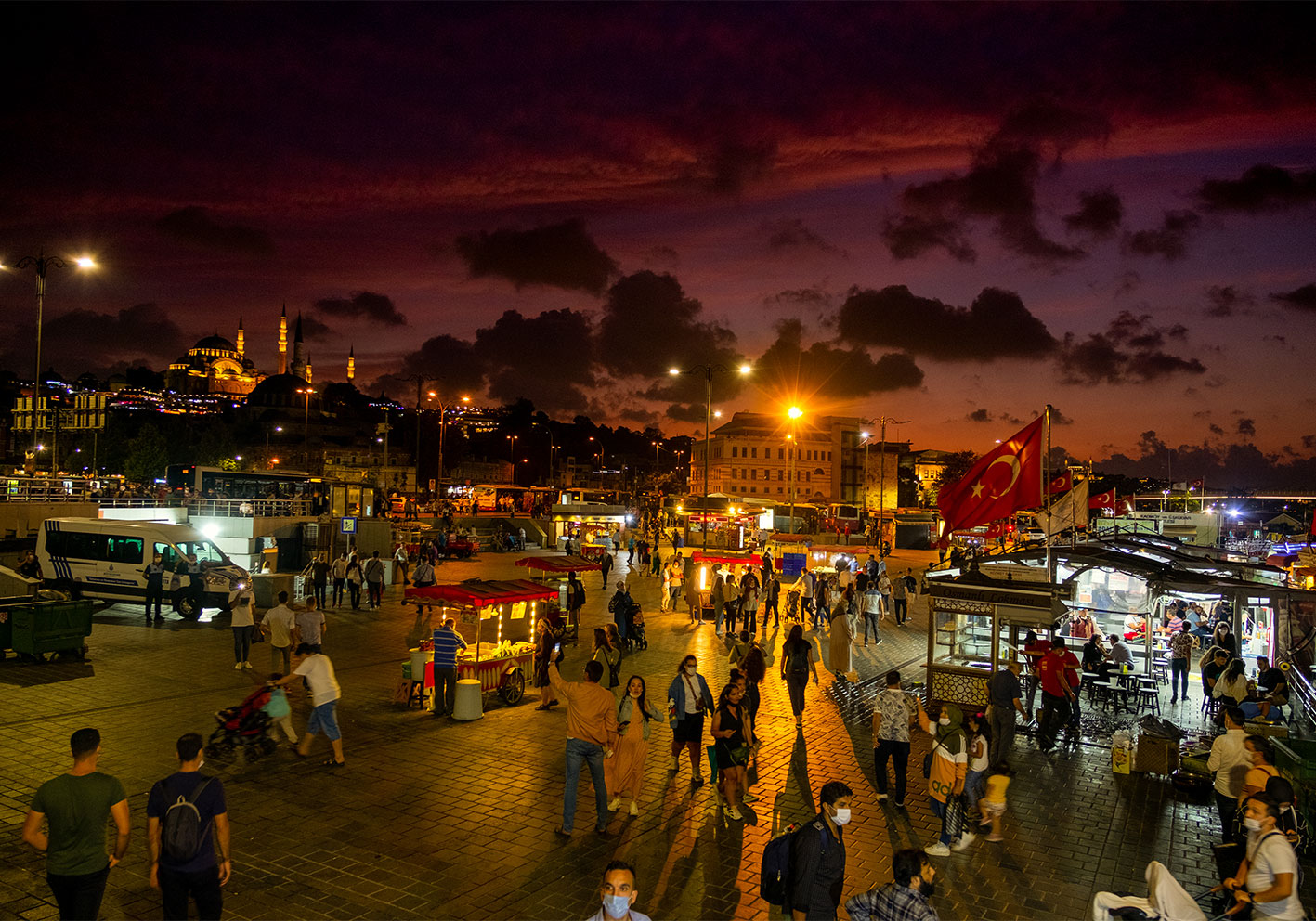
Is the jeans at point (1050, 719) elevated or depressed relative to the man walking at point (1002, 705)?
depressed

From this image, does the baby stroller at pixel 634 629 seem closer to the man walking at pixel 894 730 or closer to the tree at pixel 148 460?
the man walking at pixel 894 730

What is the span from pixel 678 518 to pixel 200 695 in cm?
5176

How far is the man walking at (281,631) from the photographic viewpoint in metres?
13.6

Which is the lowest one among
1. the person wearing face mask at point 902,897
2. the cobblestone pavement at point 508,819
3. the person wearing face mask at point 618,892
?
the cobblestone pavement at point 508,819

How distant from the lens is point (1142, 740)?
10695 mm

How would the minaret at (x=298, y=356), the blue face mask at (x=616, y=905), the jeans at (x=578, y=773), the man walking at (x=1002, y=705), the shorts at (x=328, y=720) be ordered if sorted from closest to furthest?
1. the blue face mask at (x=616, y=905)
2. the jeans at (x=578, y=773)
3. the shorts at (x=328, y=720)
4. the man walking at (x=1002, y=705)
5. the minaret at (x=298, y=356)

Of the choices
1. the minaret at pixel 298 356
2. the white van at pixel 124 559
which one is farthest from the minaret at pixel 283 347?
the white van at pixel 124 559

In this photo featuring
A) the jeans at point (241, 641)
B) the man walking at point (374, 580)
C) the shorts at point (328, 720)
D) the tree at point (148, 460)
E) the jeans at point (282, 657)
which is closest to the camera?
the shorts at point (328, 720)

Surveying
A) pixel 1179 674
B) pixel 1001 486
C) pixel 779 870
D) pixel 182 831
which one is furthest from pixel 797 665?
pixel 182 831

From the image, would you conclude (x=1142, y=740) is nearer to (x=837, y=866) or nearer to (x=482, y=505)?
(x=837, y=866)

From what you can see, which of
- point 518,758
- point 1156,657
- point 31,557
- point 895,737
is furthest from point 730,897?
point 31,557

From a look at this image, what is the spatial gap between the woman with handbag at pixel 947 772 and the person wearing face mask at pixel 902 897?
320 centimetres

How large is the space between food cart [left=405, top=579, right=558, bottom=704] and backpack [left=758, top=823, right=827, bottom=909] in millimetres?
7992

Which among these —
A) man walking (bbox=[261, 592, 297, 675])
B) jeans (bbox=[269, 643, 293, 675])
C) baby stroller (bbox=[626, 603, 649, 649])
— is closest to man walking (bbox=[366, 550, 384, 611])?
baby stroller (bbox=[626, 603, 649, 649])
